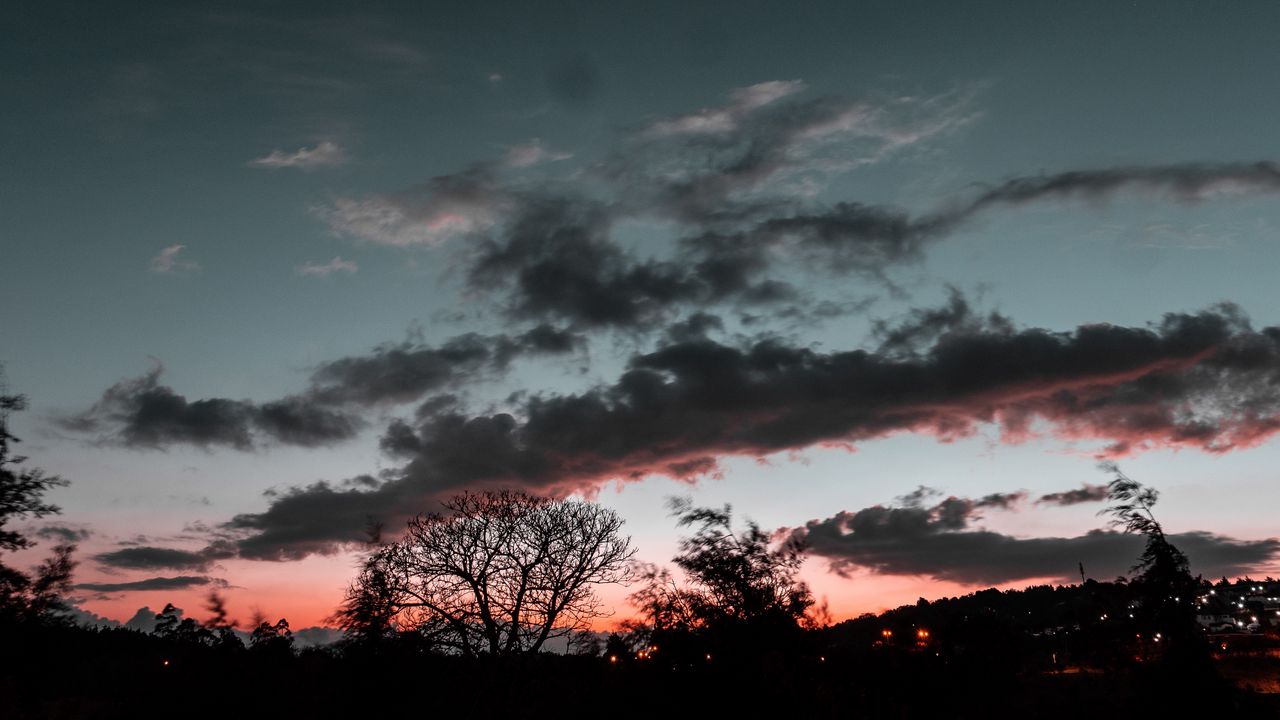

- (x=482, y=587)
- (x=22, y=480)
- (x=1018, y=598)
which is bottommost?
(x=1018, y=598)

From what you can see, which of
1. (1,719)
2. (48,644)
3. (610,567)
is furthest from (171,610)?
(1,719)

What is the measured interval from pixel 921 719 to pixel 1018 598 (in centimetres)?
11597

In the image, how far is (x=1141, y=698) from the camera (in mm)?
23953

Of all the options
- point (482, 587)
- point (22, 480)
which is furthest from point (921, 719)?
point (22, 480)

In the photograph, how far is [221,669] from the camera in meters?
17.5

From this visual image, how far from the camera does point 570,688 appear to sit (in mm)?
21969

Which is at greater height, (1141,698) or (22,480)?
(22,480)

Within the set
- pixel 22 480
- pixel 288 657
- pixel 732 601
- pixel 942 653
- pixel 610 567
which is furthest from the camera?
pixel 610 567

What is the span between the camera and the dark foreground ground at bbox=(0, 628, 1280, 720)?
17.1m

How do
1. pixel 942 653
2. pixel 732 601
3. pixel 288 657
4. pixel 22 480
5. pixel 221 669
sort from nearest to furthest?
pixel 221 669
pixel 288 657
pixel 732 601
pixel 22 480
pixel 942 653

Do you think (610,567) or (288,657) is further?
(610,567)

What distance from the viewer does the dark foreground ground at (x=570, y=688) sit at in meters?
17.1

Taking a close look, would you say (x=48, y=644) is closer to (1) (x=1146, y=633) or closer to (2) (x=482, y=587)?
(2) (x=482, y=587)

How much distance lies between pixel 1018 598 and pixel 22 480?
134 m
